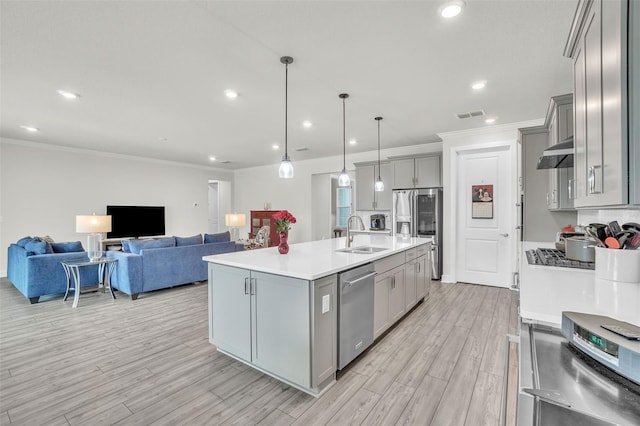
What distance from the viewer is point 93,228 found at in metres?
4.80

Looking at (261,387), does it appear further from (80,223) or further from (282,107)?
(80,223)

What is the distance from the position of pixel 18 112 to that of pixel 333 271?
509 centimetres

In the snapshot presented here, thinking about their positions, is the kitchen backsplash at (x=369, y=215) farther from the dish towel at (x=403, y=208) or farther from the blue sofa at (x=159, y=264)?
the blue sofa at (x=159, y=264)

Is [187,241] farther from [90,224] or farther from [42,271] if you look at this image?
[42,271]

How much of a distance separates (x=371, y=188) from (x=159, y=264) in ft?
14.4

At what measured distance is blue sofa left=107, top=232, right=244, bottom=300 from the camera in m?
4.29

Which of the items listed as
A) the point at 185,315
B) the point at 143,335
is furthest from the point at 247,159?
the point at 143,335

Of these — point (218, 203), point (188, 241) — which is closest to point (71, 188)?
point (188, 241)

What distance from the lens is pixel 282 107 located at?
3.94 meters

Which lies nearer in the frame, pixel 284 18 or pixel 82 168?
pixel 284 18

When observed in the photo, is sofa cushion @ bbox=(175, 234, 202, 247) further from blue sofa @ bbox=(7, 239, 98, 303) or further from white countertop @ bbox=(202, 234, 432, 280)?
white countertop @ bbox=(202, 234, 432, 280)

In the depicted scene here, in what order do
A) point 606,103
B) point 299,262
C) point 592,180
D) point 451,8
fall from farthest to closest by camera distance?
point 299,262, point 451,8, point 592,180, point 606,103

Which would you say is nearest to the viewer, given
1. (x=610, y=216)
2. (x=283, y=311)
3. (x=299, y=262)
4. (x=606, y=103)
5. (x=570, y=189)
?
(x=606, y=103)

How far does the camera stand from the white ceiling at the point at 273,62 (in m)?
2.05
